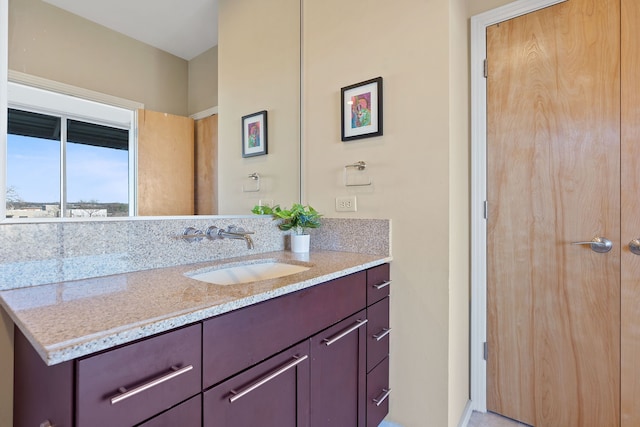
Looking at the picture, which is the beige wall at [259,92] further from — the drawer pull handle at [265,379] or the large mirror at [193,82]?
the drawer pull handle at [265,379]

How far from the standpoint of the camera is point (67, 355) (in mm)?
535

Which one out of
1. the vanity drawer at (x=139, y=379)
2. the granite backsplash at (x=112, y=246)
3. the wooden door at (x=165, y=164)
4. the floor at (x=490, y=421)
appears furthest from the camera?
the floor at (x=490, y=421)

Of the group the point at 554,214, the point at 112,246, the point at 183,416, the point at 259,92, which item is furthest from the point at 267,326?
the point at 554,214

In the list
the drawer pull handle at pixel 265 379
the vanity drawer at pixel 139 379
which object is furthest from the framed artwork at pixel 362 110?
the vanity drawer at pixel 139 379

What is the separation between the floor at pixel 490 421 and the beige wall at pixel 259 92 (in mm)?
1638

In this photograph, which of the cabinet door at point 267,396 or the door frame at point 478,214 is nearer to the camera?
the cabinet door at point 267,396

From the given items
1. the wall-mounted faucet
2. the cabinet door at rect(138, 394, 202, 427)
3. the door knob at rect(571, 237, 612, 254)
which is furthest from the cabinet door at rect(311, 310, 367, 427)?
the door knob at rect(571, 237, 612, 254)

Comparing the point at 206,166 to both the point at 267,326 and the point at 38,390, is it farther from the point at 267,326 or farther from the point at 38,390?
the point at 38,390

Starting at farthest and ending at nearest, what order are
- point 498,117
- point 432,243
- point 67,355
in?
point 498,117
point 432,243
point 67,355

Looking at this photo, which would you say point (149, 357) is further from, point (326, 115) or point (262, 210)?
point (326, 115)

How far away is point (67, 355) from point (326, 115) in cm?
160

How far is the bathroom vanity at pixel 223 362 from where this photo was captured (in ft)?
1.94

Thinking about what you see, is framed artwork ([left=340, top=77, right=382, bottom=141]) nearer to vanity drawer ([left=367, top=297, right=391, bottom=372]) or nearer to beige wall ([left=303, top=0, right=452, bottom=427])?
beige wall ([left=303, top=0, right=452, bottom=427])

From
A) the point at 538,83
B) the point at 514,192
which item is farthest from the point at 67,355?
the point at 538,83
